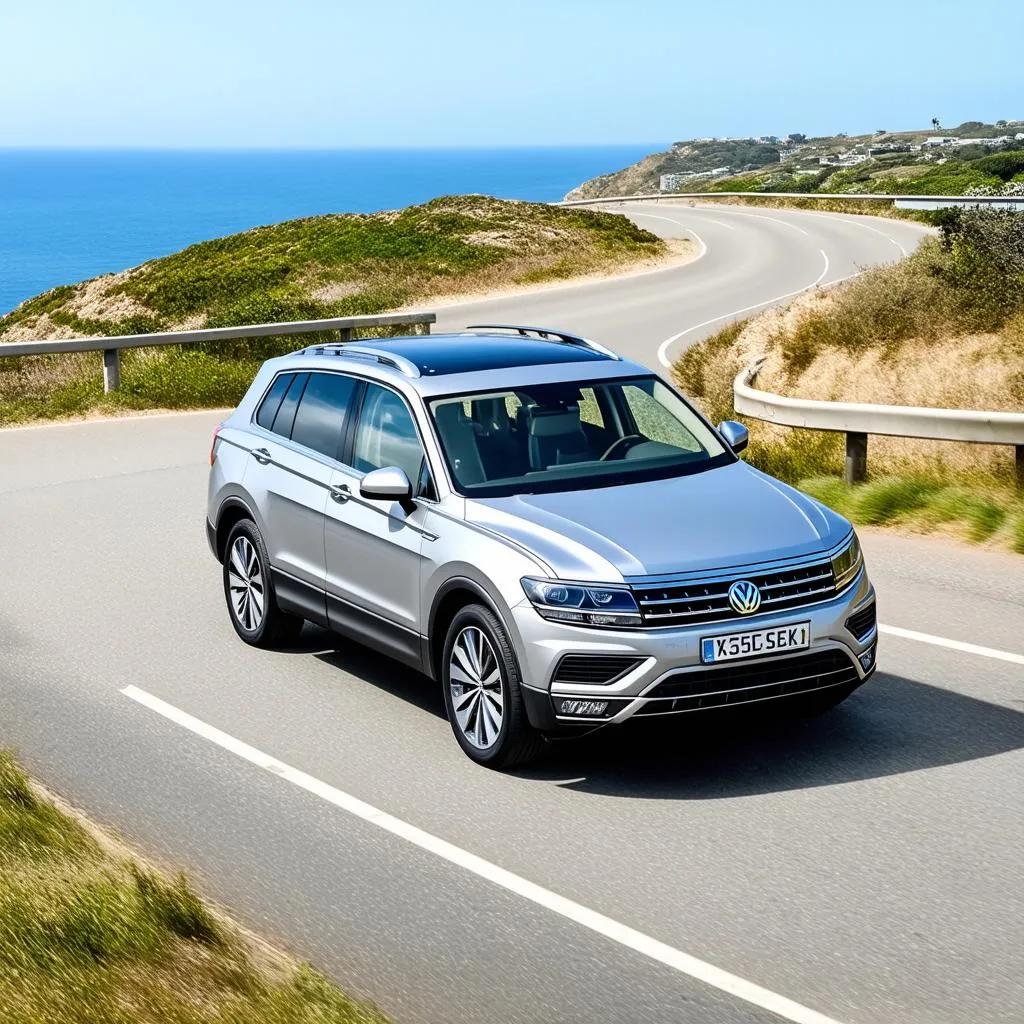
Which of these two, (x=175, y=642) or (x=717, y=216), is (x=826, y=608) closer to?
(x=175, y=642)

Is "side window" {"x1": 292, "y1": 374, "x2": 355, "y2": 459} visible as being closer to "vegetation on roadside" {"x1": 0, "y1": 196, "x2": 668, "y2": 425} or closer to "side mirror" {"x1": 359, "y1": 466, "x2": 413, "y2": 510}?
"side mirror" {"x1": 359, "y1": 466, "x2": 413, "y2": 510}

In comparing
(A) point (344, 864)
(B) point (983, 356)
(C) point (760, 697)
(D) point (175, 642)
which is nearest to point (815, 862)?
(C) point (760, 697)

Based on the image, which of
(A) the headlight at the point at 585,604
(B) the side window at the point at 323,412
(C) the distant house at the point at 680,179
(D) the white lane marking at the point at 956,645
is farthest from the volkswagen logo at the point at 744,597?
(C) the distant house at the point at 680,179

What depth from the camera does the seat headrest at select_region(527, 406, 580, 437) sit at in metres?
7.99

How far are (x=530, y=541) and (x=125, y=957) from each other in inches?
105

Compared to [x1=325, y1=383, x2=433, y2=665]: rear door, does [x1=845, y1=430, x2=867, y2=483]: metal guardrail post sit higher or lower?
lower

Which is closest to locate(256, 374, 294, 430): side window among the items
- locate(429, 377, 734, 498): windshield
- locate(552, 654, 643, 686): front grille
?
locate(429, 377, 734, 498): windshield

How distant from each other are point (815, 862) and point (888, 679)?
8.24 ft

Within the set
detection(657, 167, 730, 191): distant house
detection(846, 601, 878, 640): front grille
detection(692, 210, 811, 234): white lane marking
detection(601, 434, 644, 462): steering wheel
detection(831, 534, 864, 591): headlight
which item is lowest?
detection(657, 167, 730, 191): distant house

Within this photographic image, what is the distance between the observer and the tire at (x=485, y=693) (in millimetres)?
6859

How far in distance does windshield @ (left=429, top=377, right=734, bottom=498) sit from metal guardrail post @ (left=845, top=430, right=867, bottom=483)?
4821 mm

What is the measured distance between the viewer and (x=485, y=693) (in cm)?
712

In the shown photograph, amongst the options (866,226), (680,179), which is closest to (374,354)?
(866,226)

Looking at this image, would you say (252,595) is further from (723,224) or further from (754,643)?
(723,224)
